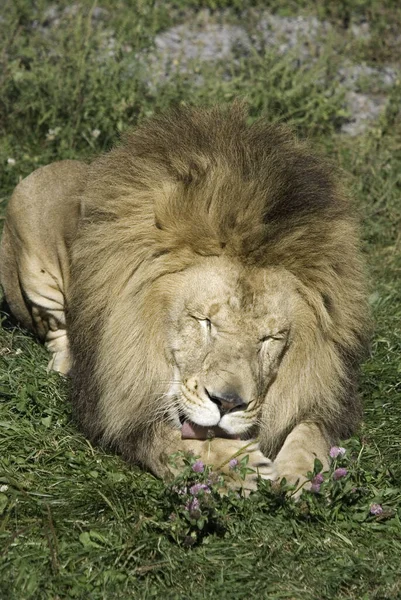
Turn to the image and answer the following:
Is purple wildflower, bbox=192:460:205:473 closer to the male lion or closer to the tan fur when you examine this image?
the male lion

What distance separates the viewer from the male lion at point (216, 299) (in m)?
3.87

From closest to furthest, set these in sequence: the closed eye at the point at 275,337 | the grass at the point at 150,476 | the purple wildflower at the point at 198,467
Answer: the grass at the point at 150,476
the purple wildflower at the point at 198,467
the closed eye at the point at 275,337

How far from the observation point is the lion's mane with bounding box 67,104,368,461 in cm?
396

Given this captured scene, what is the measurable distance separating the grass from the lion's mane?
291mm

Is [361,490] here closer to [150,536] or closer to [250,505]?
[250,505]

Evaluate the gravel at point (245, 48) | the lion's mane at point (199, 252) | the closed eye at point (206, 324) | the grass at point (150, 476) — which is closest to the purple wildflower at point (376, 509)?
the grass at point (150, 476)

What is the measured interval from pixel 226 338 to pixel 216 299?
153 mm

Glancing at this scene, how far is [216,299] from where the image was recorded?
3857mm

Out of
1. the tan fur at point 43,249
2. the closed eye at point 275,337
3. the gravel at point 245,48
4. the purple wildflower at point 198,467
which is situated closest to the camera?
the purple wildflower at point 198,467

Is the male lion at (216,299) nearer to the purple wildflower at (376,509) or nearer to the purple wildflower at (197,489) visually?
the purple wildflower at (197,489)

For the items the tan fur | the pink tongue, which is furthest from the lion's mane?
the tan fur

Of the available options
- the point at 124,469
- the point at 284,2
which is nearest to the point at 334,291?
the point at 124,469

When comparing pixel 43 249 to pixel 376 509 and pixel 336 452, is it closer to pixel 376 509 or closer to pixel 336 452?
pixel 336 452

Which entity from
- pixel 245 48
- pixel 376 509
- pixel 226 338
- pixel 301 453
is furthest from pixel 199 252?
pixel 245 48
